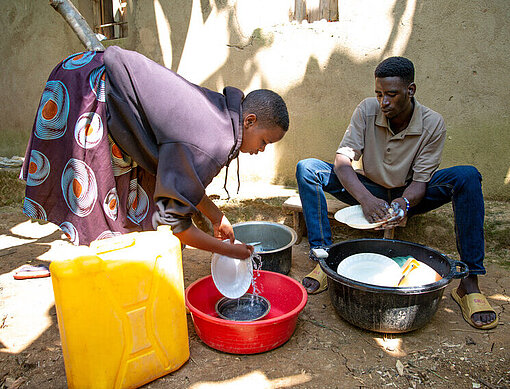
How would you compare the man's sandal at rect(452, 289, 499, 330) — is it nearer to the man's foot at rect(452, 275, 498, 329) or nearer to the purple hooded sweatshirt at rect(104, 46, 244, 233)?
the man's foot at rect(452, 275, 498, 329)

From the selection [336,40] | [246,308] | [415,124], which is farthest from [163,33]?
[246,308]

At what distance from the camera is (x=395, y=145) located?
2.45 m

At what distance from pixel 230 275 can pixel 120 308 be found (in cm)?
71

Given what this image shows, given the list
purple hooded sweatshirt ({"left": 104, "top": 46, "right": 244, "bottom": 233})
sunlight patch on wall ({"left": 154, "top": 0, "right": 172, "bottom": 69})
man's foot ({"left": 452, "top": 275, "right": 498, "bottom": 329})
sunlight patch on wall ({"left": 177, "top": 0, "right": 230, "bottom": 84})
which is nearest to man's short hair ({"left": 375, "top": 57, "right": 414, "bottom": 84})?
purple hooded sweatshirt ({"left": 104, "top": 46, "right": 244, "bottom": 233})

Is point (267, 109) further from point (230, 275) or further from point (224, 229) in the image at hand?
point (230, 275)

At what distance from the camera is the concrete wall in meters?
2.94

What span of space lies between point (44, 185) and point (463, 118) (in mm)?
2858

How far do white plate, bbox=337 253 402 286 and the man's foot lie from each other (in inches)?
15.7

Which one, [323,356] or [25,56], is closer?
[323,356]

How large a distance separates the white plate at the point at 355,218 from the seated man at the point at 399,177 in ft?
0.19

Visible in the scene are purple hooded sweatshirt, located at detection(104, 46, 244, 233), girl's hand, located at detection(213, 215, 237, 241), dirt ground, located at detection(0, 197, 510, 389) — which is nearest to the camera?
purple hooded sweatshirt, located at detection(104, 46, 244, 233)

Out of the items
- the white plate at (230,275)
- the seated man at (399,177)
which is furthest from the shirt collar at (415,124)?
the white plate at (230,275)

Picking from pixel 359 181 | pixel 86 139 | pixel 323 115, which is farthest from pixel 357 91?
pixel 86 139

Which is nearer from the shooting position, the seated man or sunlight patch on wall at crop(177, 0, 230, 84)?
the seated man
